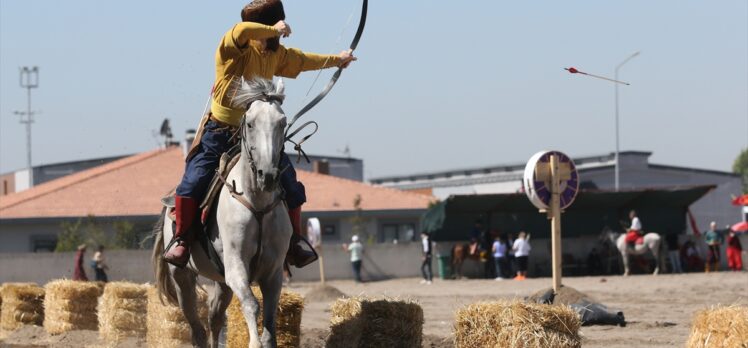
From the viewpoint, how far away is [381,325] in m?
12.4

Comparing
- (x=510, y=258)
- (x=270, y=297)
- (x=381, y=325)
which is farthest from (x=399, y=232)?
(x=270, y=297)

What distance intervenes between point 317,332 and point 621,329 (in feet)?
14.2

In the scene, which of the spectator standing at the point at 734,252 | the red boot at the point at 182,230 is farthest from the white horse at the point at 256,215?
the spectator standing at the point at 734,252

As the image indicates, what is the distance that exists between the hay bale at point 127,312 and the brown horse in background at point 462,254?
88.8 ft

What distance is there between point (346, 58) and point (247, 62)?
3.46 feet

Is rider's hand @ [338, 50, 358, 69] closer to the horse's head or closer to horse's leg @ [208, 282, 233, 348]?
the horse's head

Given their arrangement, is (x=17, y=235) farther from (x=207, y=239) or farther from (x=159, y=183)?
(x=207, y=239)

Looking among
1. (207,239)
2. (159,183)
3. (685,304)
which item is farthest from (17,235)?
(207,239)

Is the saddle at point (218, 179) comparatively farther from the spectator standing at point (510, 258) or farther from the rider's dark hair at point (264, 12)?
the spectator standing at point (510, 258)

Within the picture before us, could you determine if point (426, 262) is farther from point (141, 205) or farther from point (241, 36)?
point (241, 36)

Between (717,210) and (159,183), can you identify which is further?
(717,210)

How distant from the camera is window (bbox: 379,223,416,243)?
59.3 meters

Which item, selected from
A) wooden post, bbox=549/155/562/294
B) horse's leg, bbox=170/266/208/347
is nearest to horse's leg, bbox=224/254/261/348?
horse's leg, bbox=170/266/208/347

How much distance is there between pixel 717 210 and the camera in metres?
83.8
